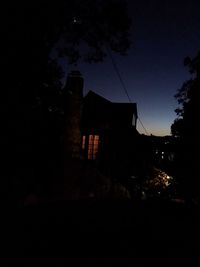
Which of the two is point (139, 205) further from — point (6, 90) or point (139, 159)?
point (139, 159)

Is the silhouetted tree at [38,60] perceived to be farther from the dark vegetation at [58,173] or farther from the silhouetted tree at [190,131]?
the silhouetted tree at [190,131]

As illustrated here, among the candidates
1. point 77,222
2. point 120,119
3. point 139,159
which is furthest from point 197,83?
point 77,222

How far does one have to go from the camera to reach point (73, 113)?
54.9ft

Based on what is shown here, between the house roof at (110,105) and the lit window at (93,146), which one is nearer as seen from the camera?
the lit window at (93,146)

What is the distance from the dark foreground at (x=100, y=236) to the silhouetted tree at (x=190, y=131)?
16.3 metres

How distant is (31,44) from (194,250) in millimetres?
10186

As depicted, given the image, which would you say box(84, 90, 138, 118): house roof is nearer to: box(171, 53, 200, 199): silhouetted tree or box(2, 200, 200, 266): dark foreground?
box(171, 53, 200, 199): silhouetted tree

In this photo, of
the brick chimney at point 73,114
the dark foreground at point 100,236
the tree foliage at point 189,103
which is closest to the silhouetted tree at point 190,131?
the tree foliage at point 189,103

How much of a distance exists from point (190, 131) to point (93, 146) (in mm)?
8025

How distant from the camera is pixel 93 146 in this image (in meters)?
25.8

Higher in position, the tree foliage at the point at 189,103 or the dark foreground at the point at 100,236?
the tree foliage at the point at 189,103

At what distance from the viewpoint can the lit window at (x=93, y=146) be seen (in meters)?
25.7

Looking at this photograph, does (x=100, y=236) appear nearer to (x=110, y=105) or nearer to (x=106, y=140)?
(x=106, y=140)

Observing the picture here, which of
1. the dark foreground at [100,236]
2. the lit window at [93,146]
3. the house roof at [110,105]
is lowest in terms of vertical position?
the dark foreground at [100,236]
